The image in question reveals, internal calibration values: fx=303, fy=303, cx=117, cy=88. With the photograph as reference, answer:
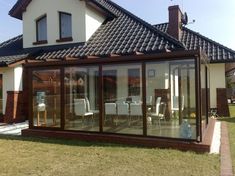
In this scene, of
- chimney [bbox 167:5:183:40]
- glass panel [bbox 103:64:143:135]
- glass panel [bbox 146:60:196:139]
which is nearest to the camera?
glass panel [bbox 146:60:196:139]

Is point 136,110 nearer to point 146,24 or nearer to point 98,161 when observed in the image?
point 98,161

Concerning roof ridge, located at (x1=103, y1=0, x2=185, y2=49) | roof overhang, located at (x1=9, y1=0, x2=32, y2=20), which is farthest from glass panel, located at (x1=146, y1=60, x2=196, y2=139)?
roof overhang, located at (x1=9, y1=0, x2=32, y2=20)

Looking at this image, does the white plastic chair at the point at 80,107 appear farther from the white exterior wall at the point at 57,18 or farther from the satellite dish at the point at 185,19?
the satellite dish at the point at 185,19

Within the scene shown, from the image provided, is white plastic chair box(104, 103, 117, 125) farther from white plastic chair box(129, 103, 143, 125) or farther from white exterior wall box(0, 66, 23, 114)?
white exterior wall box(0, 66, 23, 114)

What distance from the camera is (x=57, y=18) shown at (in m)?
17.6

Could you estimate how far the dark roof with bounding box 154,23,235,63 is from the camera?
1733 centimetres

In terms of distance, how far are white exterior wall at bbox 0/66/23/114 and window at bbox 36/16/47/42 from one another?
3.13 m

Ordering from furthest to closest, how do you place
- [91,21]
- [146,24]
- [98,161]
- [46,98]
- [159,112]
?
[91,21], [146,24], [46,98], [159,112], [98,161]

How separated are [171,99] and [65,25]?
967 cm

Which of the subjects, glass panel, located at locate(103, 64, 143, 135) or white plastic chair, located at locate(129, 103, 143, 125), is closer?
white plastic chair, located at locate(129, 103, 143, 125)

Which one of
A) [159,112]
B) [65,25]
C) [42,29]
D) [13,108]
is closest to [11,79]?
[13,108]

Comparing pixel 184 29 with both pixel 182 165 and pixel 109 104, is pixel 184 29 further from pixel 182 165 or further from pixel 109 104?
pixel 182 165

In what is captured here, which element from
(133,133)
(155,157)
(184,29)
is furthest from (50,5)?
(155,157)

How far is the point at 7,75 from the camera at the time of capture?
51.5ft
